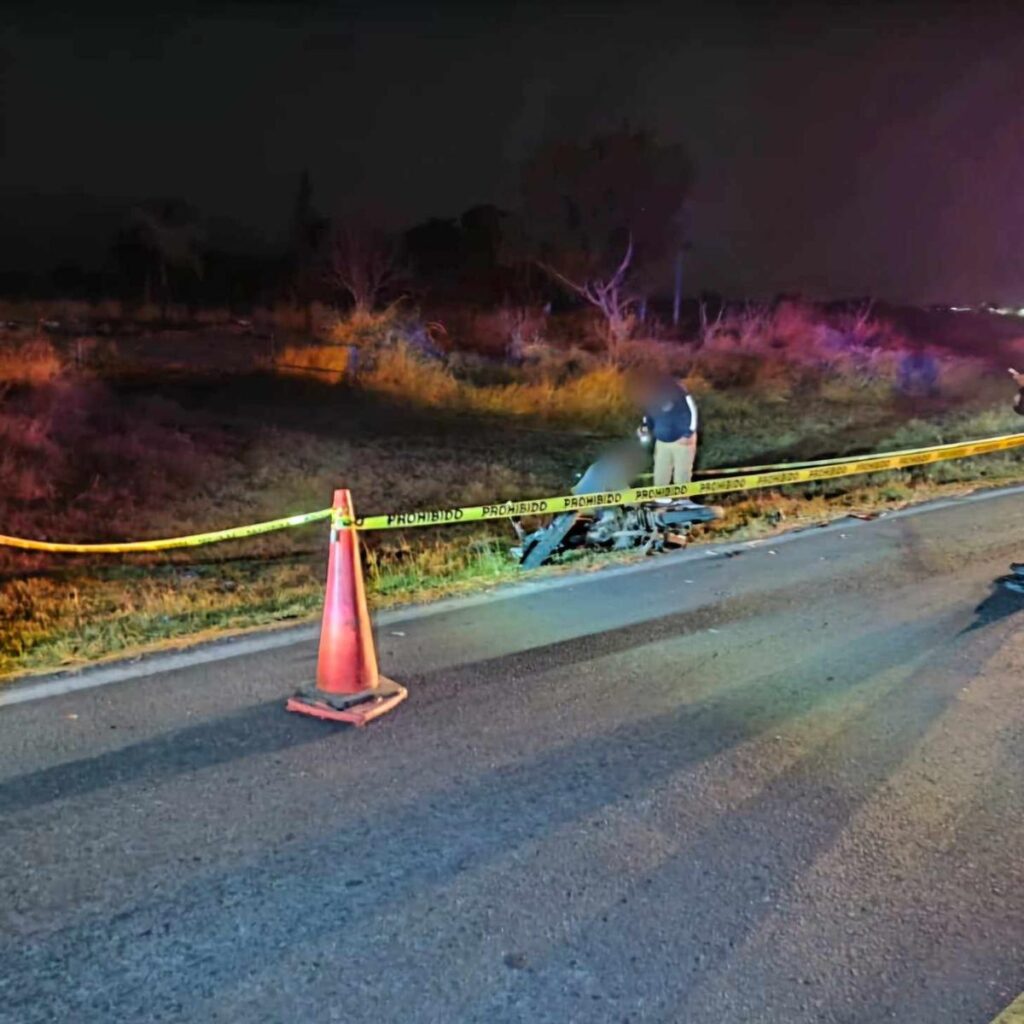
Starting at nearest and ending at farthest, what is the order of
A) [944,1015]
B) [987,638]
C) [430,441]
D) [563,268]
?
1. [944,1015]
2. [987,638]
3. [430,441]
4. [563,268]

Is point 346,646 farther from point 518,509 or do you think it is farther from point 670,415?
point 670,415

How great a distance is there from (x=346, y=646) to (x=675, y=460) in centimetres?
543

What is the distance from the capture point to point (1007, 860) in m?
3.43

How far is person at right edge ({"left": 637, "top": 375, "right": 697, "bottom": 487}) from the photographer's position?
9398 mm

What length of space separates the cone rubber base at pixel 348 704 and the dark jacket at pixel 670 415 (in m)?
5.39

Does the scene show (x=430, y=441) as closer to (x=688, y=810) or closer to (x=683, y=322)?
(x=688, y=810)

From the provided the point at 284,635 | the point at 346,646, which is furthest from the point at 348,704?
the point at 284,635

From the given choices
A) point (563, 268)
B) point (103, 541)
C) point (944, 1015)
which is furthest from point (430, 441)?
point (563, 268)

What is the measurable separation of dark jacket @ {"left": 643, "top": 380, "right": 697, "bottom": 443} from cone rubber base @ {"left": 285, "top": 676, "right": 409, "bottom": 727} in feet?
17.7

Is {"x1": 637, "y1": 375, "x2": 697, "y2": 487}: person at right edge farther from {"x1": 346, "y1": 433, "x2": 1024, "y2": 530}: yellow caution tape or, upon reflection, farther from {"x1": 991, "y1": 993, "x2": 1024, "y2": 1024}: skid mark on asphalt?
{"x1": 991, "y1": 993, "x2": 1024, "y2": 1024}: skid mark on asphalt

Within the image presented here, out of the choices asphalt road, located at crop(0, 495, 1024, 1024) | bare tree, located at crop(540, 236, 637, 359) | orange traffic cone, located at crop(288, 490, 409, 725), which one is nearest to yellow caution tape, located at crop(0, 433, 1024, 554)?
orange traffic cone, located at crop(288, 490, 409, 725)

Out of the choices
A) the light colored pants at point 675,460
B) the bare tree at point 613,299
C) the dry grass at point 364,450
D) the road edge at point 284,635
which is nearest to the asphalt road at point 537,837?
the road edge at point 284,635

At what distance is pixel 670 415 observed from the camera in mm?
9461

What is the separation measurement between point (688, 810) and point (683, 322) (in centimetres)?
4316
